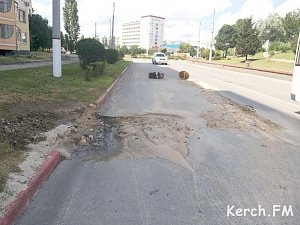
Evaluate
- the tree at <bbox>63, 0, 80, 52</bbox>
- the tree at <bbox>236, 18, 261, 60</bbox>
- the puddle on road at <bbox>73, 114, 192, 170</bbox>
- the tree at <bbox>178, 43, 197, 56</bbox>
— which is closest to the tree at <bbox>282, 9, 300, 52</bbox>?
the tree at <bbox>236, 18, 261, 60</bbox>

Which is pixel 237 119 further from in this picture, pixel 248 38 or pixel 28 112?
pixel 248 38

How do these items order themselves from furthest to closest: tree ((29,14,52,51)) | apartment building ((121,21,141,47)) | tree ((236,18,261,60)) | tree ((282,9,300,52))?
apartment building ((121,21,141,47)) < tree ((282,9,300,52)) < tree ((236,18,261,60)) < tree ((29,14,52,51))

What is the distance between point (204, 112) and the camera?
984 centimetres

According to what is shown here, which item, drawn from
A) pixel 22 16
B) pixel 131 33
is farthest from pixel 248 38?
pixel 131 33

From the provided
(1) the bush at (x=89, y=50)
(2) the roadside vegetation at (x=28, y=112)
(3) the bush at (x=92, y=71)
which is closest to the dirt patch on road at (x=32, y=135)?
(2) the roadside vegetation at (x=28, y=112)

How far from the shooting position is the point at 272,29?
8406cm

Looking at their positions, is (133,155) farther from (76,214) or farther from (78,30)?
(78,30)

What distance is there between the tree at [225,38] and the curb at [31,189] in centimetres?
9010

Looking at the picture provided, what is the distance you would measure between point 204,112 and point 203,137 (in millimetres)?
3045

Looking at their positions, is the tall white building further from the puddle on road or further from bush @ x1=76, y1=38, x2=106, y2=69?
the puddle on road

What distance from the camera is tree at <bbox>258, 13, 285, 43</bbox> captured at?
274 feet

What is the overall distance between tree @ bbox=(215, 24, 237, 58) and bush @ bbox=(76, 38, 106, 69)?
3001 inches

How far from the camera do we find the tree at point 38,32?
56.6 meters

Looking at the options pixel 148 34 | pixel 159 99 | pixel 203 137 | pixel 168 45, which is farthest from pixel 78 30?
pixel 203 137
